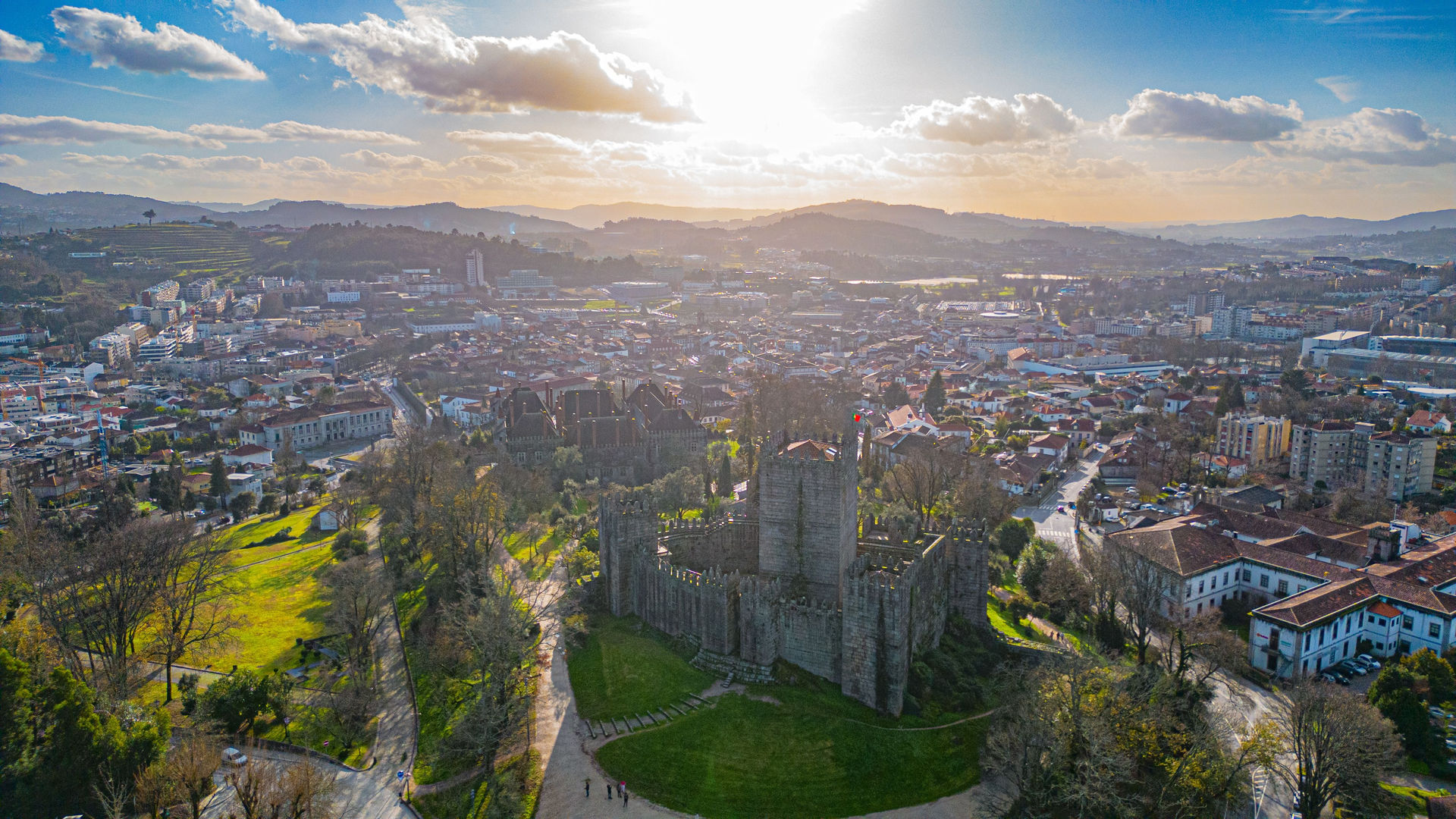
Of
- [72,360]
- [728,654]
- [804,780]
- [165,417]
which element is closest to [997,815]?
[804,780]

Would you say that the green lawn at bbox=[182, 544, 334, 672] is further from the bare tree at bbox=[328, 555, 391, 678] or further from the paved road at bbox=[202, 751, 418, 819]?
the paved road at bbox=[202, 751, 418, 819]

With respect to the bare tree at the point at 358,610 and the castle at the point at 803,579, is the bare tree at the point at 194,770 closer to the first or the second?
the bare tree at the point at 358,610

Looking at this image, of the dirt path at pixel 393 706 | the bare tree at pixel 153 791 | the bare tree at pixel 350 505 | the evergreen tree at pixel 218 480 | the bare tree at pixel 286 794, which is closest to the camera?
the bare tree at pixel 286 794

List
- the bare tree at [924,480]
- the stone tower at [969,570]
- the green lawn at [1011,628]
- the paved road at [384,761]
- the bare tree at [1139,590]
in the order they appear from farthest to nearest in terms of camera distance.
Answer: the bare tree at [924,480] → the green lawn at [1011,628] → the stone tower at [969,570] → the bare tree at [1139,590] → the paved road at [384,761]

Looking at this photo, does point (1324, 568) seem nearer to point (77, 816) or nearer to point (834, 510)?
point (834, 510)

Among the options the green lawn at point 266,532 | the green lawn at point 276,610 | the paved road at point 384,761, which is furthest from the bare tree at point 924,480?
the green lawn at point 266,532

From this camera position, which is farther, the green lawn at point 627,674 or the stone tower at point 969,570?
the stone tower at point 969,570

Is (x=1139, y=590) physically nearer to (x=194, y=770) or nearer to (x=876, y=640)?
(x=876, y=640)
